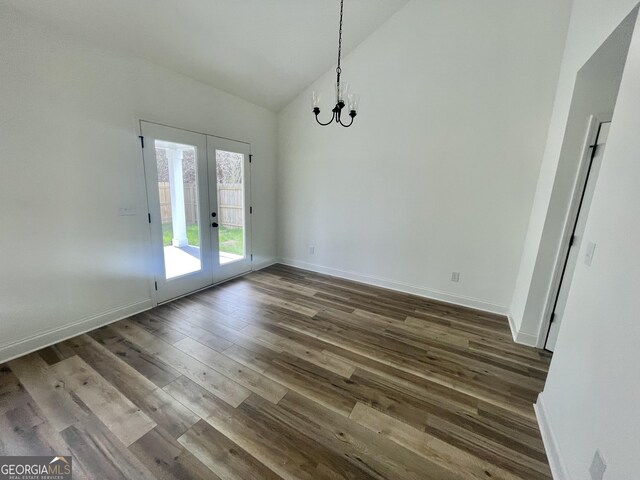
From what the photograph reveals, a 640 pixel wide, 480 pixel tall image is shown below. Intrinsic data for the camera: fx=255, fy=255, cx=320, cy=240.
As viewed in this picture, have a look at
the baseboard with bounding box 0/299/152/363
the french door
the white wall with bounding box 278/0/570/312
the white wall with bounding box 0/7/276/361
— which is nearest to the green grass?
the french door

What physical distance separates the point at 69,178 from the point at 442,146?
4030 millimetres

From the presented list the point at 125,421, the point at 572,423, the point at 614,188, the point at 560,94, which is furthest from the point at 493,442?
the point at 560,94

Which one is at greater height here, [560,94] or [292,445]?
[560,94]

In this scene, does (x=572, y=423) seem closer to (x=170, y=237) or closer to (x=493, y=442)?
(x=493, y=442)

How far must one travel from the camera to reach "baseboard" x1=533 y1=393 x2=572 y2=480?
53.0 inches

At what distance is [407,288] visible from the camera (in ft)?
12.4

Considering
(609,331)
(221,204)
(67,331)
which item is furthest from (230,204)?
(609,331)

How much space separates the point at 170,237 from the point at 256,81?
96.2 inches

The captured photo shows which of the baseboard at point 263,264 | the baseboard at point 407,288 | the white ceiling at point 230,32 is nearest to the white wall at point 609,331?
the baseboard at point 407,288

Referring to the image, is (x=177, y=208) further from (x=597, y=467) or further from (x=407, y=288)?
(x=597, y=467)

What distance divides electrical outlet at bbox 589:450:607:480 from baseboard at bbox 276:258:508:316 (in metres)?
2.37

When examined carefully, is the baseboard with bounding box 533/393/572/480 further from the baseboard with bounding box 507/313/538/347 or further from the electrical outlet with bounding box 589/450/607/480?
the baseboard with bounding box 507/313/538/347

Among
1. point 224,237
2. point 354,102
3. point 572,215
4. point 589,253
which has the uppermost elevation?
point 354,102

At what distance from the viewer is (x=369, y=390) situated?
77.2 inches
